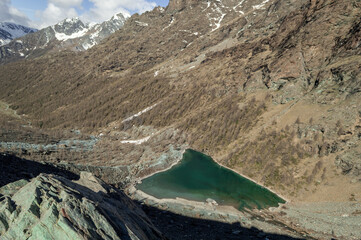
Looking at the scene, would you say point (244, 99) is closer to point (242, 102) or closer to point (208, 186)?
point (242, 102)

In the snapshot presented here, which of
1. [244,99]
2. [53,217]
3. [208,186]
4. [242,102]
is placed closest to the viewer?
[53,217]

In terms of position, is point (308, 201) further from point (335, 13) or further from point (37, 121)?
point (37, 121)

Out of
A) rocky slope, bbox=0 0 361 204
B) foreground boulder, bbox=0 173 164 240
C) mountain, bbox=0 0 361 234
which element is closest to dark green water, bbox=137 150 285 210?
mountain, bbox=0 0 361 234

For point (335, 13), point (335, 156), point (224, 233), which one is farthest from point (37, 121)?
point (335, 13)

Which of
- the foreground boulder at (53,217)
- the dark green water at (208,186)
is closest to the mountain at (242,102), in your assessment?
the dark green water at (208,186)

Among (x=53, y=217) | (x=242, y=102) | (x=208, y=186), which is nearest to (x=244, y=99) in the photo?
(x=242, y=102)

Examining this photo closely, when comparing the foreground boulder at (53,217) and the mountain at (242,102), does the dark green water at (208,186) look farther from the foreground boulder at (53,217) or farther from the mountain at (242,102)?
the foreground boulder at (53,217)
